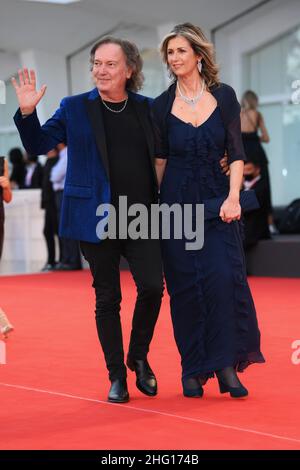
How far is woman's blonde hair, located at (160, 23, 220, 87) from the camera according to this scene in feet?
14.1

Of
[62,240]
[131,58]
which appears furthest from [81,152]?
[62,240]

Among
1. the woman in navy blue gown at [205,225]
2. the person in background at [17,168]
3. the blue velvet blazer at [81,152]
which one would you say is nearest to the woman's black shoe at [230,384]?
the woman in navy blue gown at [205,225]

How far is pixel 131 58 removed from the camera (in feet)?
14.1

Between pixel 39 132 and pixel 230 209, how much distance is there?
88 cm

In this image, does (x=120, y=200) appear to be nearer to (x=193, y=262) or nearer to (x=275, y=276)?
(x=193, y=262)

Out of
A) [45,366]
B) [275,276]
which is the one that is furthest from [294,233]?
[45,366]

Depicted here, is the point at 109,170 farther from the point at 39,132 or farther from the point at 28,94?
the point at 28,94

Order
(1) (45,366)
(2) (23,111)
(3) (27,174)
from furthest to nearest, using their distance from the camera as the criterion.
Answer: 1. (3) (27,174)
2. (1) (45,366)
3. (2) (23,111)

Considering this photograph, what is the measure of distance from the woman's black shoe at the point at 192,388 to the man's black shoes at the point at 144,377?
5.3 inches

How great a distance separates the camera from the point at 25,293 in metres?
9.75

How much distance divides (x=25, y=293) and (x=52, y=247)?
305cm

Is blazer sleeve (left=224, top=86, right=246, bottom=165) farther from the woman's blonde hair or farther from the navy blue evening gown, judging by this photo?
the woman's blonde hair

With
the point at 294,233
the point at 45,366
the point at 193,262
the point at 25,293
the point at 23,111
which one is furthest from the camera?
the point at 294,233

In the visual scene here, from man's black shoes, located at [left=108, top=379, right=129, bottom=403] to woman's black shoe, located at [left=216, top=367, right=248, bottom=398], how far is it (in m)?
0.43
